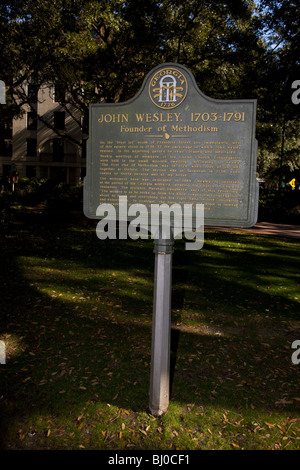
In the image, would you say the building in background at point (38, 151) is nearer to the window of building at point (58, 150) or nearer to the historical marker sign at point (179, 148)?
the window of building at point (58, 150)

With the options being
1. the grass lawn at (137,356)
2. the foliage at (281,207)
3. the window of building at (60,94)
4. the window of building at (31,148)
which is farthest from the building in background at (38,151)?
the grass lawn at (137,356)

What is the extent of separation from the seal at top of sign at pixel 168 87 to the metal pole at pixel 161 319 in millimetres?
1405

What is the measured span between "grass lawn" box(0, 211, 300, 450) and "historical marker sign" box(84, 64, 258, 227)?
7.74 ft

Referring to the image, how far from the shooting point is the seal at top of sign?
11.9ft

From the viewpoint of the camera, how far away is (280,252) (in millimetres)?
12906

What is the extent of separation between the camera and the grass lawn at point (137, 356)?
3850 mm

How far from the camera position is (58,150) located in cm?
4541

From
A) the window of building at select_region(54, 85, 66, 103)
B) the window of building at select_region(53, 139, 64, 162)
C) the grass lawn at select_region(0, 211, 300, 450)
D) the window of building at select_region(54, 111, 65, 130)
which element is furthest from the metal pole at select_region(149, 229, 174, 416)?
the window of building at select_region(53, 139, 64, 162)

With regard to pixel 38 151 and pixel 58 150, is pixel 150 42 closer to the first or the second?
pixel 58 150

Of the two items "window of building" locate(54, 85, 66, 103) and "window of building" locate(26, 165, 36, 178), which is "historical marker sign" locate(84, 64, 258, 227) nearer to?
"window of building" locate(54, 85, 66, 103)

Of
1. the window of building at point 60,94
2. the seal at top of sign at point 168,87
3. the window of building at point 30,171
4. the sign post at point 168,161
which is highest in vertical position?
the window of building at point 60,94

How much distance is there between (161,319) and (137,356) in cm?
188

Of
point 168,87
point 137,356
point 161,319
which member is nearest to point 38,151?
point 137,356
